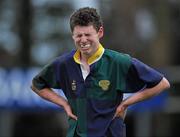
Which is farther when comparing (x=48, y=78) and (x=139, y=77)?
(x=48, y=78)

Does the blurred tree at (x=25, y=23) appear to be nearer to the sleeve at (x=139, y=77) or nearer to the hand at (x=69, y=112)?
the hand at (x=69, y=112)

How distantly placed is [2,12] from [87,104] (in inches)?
695

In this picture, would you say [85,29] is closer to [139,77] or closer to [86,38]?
[86,38]

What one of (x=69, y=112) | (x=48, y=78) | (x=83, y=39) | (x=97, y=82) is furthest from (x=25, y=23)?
(x=83, y=39)

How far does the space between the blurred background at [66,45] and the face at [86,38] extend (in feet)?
37.8

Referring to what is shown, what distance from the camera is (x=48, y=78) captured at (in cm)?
689

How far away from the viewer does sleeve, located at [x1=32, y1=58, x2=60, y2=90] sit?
269 inches

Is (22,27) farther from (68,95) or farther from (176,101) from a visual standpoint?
(68,95)

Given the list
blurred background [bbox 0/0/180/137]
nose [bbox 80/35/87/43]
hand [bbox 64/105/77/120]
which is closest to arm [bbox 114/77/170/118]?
hand [bbox 64/105/77/120]

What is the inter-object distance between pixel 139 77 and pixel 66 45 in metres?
16.8

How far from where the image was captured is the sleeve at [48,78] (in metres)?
6.83

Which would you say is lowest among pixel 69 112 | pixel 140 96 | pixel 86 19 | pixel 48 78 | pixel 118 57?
pixel 69 112

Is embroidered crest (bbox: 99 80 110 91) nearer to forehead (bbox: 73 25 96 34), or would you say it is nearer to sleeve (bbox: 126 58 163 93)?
sleeve (bbox: 126 58 163 93)

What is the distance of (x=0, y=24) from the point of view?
2397 centimetres
